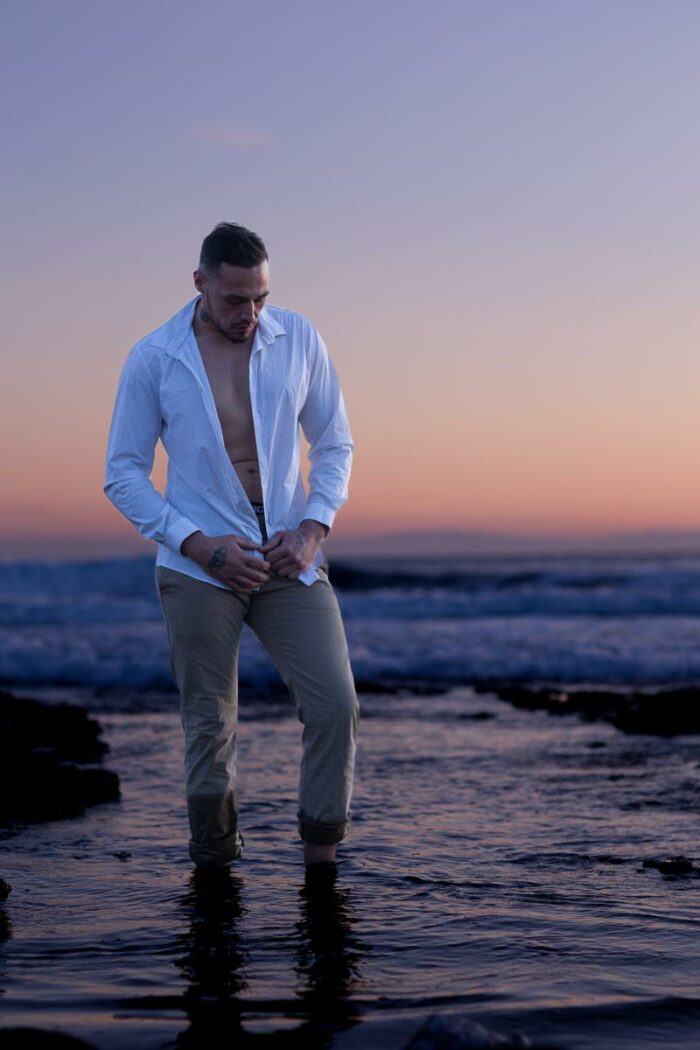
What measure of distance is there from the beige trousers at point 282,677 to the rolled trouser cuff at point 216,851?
9 cm

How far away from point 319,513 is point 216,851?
1.33 metres

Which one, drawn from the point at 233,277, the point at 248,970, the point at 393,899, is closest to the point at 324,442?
the point at 233,277

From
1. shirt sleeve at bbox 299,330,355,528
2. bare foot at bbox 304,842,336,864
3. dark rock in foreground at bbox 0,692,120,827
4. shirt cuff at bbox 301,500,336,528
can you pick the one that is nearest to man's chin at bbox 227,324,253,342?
shirt sleeve at bbox 299,330,355,528

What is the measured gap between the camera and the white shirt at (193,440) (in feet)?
13.7

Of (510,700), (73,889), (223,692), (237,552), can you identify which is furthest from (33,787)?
(510,700)

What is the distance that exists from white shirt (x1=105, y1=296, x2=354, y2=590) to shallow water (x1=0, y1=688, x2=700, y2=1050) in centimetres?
121

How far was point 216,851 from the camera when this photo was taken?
451cm

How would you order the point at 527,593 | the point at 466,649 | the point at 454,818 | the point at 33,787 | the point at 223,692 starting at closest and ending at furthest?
the point at 223,692, the point at 454,818, the point at 33,787, the point at 466,649, the point at 527,593

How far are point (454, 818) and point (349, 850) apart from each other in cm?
86

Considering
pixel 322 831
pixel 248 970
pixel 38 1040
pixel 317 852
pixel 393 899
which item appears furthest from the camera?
pixel 317 852

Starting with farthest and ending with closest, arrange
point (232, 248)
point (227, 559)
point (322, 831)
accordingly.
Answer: point (322, 831) < point (227, 559) < point (232, 248)

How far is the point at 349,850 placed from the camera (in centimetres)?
512

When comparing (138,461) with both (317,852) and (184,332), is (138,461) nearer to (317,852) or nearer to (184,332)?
(184,332)

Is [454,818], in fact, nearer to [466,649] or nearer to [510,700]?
[510,700]
